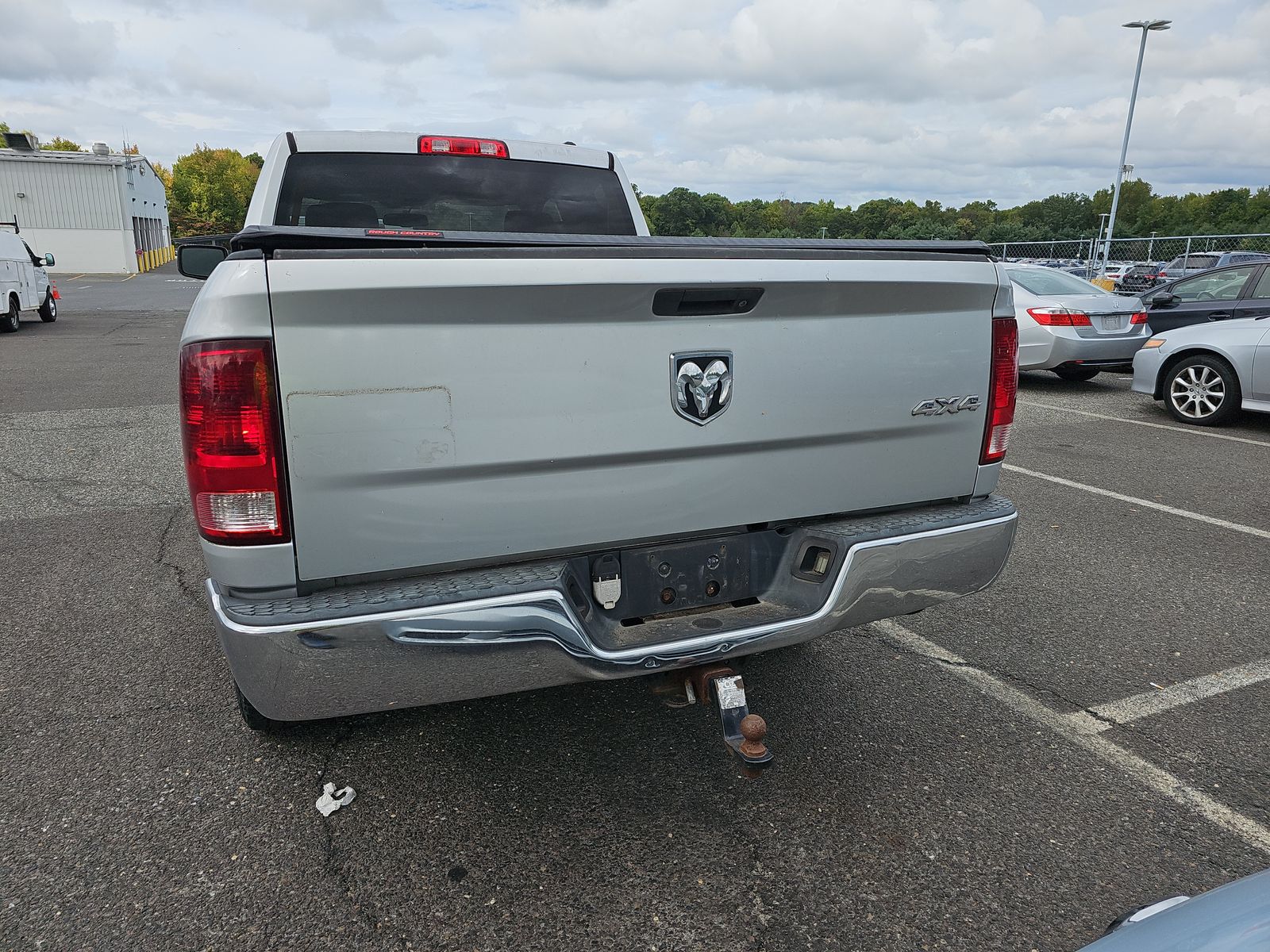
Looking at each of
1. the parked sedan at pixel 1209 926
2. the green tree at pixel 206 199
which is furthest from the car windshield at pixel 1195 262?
the green tree at pixel 206 199

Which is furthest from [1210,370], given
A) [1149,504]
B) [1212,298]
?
[1149,504]

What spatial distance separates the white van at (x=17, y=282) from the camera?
17109 millimetres

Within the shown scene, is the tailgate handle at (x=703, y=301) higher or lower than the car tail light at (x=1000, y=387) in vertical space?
higher

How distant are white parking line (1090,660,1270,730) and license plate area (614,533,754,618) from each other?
1562 mm

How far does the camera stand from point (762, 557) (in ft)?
8.53

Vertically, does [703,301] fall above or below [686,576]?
above

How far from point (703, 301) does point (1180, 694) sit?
2503 mm

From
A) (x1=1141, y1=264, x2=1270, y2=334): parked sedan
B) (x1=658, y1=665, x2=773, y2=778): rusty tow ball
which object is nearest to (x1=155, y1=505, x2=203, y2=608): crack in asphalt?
(x1=658, y1=665, x2=773, y2=778): rusty tow ball

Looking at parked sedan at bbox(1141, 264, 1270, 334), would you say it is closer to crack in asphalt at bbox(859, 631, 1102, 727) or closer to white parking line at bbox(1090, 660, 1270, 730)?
white parking line at bbox(1090, 660, 1270, 730)

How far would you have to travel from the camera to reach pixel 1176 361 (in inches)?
342

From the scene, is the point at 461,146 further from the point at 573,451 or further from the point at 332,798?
the point at 332,798

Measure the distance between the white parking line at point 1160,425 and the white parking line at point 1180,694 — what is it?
526cm

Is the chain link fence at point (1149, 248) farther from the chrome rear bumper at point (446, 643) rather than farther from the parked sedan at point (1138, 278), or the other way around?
the chrome rear bumper at point (446, 643)

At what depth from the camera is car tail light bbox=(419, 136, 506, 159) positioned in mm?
4285
